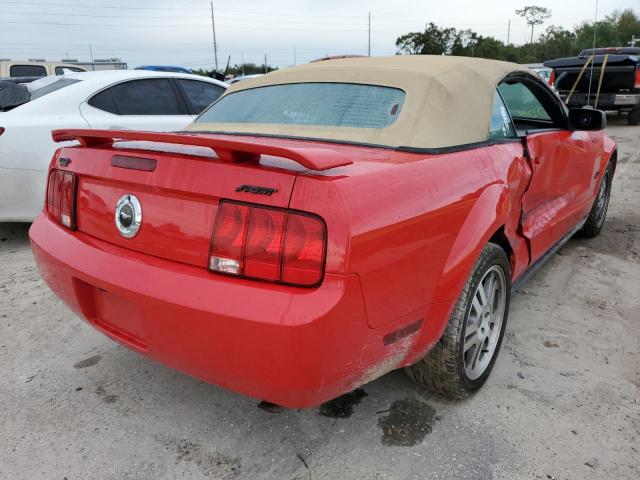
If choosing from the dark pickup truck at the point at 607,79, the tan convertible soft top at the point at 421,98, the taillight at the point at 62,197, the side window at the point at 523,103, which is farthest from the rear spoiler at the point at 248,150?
the dark pickup truck at the point at 607,79

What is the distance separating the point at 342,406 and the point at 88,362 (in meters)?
1.37

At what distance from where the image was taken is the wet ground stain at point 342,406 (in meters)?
2.37

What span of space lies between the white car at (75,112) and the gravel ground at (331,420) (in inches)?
61.9

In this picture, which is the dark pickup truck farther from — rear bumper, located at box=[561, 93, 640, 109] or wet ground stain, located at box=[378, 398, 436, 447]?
wet ground stain, located at box=[378, 398, 436, 447]

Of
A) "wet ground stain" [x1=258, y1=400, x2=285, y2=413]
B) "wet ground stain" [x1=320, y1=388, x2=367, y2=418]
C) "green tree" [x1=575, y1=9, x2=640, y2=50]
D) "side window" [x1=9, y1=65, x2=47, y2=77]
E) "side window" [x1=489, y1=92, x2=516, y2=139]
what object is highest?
"green tree" [x1=575, y1=9, x2=640, y2=50]

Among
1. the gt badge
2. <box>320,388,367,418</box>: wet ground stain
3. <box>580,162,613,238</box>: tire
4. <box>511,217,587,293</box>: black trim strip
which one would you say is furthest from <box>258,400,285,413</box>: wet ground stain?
<box>580,162,613,238</box>: tire

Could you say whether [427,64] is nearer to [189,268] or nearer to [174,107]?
[189,268]

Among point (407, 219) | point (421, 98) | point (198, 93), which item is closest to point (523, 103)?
point (421, 98)

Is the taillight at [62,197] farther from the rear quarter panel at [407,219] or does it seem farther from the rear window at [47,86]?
the rear window at [47,86]

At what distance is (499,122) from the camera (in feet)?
9.03

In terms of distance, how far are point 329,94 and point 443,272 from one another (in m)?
1.13

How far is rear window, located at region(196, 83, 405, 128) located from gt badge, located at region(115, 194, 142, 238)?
0.95m

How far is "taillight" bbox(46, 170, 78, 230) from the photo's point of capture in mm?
2215

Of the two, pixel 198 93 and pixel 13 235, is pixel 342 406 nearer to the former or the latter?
pixel 13 235
